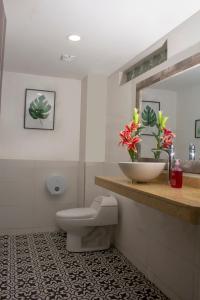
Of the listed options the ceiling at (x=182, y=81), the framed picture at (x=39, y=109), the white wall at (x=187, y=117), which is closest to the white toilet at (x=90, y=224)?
the white wall at (x=187, y=117)

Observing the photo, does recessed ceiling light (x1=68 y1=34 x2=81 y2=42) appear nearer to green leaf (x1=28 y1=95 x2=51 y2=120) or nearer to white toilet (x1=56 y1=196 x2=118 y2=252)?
green leaf (x1=28 y1=95 x2=51 y2=120)

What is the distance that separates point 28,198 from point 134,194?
210 centimetres

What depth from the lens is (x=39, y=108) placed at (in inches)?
139

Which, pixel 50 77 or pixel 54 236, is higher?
pixel 50 77

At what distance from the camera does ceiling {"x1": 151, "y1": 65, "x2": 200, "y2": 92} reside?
2.00 metres

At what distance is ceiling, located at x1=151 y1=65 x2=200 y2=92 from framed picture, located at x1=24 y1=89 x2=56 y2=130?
5.33ft

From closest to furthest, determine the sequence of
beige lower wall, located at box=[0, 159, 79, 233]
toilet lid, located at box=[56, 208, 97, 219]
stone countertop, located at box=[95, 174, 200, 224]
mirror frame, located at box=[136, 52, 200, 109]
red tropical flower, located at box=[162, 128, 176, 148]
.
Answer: stone countertop, located at box=[95, 174, 200, 224]
mirror frame, located at box=[136, 52, 200, 109]
red tropical flower, located at box=[162, 128, 176, 148]
toilet lid, located at box=[56, 208, 97, 219]
beige lower wall, located at box=[0, 159, 79, 233]

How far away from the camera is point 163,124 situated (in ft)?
7.67

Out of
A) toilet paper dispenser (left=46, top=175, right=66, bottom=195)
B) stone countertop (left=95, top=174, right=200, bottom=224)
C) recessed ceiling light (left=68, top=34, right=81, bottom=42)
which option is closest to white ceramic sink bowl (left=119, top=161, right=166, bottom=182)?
stone countertop (left=95, top=174, right=200, bottom=224)

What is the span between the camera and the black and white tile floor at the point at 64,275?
6.75 ft

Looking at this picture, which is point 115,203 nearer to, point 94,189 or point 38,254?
point 94,189

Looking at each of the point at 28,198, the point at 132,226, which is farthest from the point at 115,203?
the point at 28,198

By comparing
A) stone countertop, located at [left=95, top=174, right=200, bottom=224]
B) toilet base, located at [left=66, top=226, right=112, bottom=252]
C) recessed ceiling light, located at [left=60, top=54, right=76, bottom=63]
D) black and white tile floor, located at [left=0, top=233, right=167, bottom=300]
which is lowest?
black and white tile floor, located at [left=0, top=233, right=167, bottom=300]

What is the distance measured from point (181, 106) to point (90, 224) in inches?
58.4
